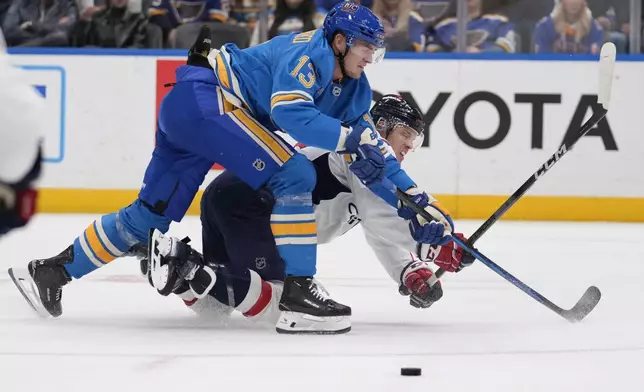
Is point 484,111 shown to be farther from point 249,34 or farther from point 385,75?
point 249,34

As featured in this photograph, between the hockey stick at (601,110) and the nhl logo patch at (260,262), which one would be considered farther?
the hockey stick at (601,110)

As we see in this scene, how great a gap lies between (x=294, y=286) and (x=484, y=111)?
11.6ft

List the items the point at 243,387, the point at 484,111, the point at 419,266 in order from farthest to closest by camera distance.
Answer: the point at 484,111
the point at 419,266
the point at 243,387

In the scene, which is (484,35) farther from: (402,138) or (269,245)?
(269,245)

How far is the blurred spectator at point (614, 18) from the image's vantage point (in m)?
6.04

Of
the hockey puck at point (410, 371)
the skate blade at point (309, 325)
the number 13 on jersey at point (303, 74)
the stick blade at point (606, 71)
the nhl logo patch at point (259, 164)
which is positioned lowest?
the skate blade at point (309, 325)

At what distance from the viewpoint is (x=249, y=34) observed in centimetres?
615

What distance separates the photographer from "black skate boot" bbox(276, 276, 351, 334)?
265cm

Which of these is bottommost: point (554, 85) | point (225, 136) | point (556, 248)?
point (556, 248)

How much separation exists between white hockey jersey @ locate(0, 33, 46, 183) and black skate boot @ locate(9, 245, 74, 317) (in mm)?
1563

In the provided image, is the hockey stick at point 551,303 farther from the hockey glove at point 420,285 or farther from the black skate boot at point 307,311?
the black skate boot at point 307,311

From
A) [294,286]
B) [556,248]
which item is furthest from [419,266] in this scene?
[556,248]

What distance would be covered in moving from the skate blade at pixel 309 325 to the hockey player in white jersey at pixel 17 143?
1.32 meters

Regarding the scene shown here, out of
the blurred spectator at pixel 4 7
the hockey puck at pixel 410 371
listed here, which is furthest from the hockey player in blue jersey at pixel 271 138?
the blurred spectator at pixel 4 7
